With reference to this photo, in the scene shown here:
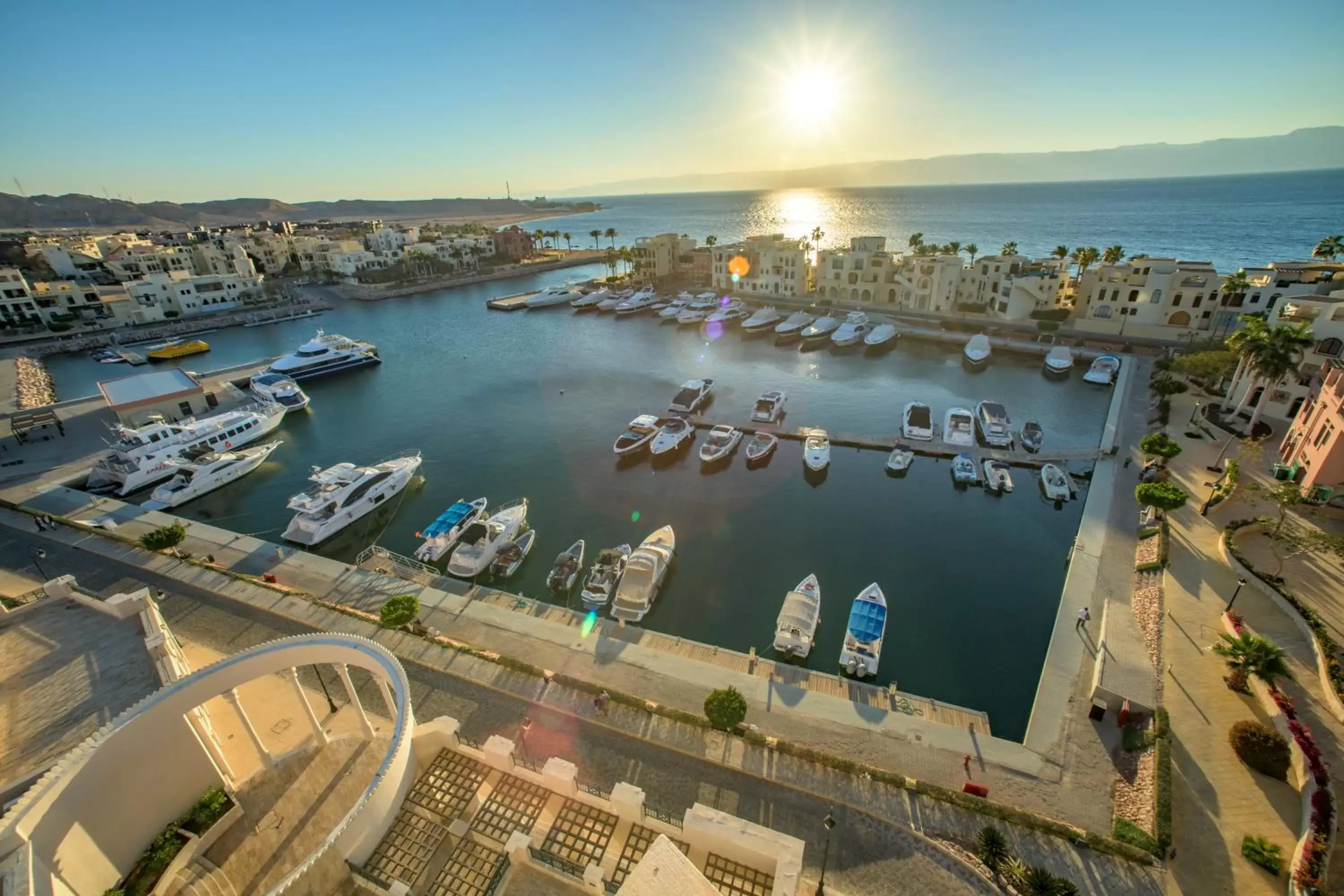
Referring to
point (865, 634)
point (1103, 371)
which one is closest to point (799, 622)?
point (865, 634)

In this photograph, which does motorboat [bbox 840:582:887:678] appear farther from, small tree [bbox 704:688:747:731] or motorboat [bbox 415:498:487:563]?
motorboat [bbox 415:498:487:563]

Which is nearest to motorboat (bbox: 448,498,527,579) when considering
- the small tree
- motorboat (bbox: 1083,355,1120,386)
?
the small tree

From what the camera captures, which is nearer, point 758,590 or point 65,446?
point 758,590

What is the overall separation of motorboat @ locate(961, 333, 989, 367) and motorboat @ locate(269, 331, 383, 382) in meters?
71.9

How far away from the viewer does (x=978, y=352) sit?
2462 inches

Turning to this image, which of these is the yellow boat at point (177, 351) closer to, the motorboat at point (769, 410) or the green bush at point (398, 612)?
the green bush at point (398, 612)

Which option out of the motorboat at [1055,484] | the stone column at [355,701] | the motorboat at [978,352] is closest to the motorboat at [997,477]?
the motorboat at [1055,484]

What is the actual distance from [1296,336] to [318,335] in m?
90.2

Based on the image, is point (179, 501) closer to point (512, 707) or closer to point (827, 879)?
point (512, 707)

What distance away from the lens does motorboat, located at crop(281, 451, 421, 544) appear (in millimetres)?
34281

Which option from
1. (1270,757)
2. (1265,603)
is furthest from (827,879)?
(1265,603)

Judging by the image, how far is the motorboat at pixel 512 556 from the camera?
3106 centimetres

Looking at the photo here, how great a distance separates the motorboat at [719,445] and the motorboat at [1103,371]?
37.8m

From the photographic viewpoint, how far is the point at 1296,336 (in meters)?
35.0
